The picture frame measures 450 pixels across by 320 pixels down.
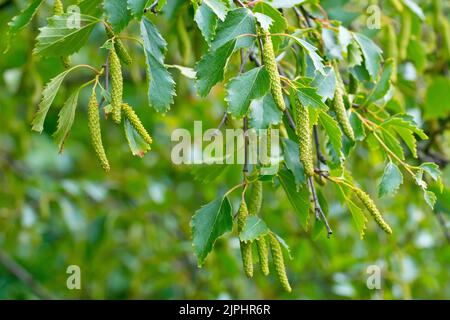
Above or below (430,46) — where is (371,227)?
below

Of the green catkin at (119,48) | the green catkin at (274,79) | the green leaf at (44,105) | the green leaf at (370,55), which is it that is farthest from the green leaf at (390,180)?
the green leaf at (44,105)

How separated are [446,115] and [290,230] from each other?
84 centimetres

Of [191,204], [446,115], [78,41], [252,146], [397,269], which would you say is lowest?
[191,204]

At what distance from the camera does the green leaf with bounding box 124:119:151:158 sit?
1349mm

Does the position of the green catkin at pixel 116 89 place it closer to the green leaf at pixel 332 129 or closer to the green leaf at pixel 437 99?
the green leaf at pixel 332 129

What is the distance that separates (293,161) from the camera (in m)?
1.49

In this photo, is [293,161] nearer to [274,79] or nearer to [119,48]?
[274,79]

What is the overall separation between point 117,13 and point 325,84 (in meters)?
0.44

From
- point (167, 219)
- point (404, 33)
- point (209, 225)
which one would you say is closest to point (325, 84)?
point (209, 225)

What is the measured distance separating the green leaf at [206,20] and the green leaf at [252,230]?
37 centimetres
